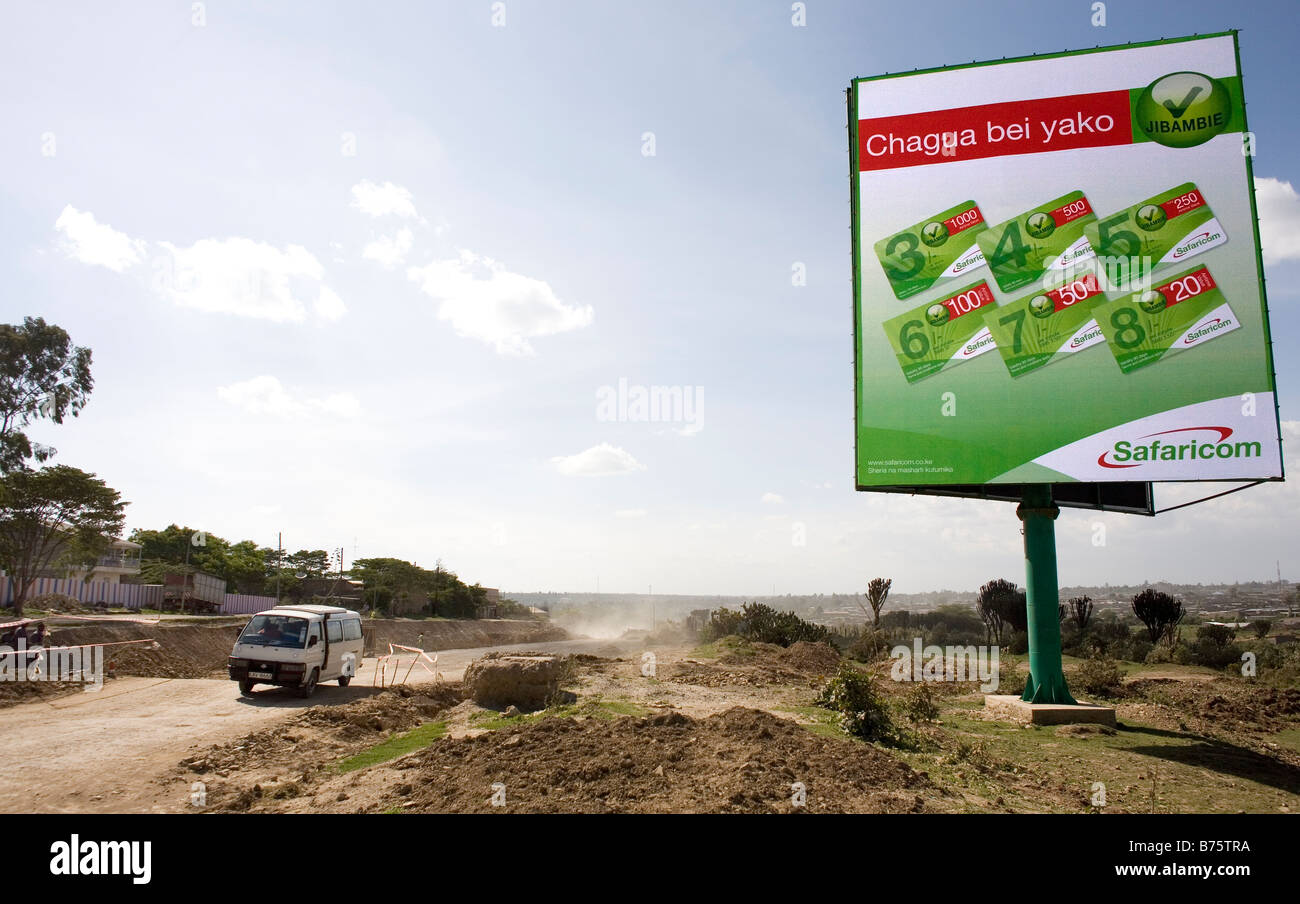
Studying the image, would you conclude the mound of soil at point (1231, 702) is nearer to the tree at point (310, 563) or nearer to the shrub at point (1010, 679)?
the shrub at point (1010, 679)

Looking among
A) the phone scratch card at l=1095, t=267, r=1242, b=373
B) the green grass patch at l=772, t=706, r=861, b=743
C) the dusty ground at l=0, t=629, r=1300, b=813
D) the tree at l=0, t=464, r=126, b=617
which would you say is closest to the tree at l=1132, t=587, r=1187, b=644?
the dusty ground at l=0, t=629, r=1300, b=813

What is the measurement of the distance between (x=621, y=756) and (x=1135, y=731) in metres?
9.26

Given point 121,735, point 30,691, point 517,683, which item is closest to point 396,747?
point 517,683

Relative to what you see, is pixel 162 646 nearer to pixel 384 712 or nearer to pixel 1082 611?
pixel 384 712

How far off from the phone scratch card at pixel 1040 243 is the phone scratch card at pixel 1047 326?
346 millimetres

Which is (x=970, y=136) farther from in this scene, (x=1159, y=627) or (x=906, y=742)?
(x=1159, y=627)

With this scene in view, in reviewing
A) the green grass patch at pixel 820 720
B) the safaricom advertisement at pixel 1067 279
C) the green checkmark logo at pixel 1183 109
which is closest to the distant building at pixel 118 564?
the green grass patch at pixel 820 720

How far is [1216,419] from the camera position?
1184cm

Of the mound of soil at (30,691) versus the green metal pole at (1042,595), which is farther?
the mound of soil at (30,691)

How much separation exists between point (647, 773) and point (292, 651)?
11462 millimetres

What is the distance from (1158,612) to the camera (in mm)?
27375

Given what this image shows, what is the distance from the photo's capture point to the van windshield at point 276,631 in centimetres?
1628

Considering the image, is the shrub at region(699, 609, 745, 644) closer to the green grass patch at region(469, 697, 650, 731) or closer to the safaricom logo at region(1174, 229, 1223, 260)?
the green grass patch at region(469, 697, 650, 731)

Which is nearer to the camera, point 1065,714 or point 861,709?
point 861,709
